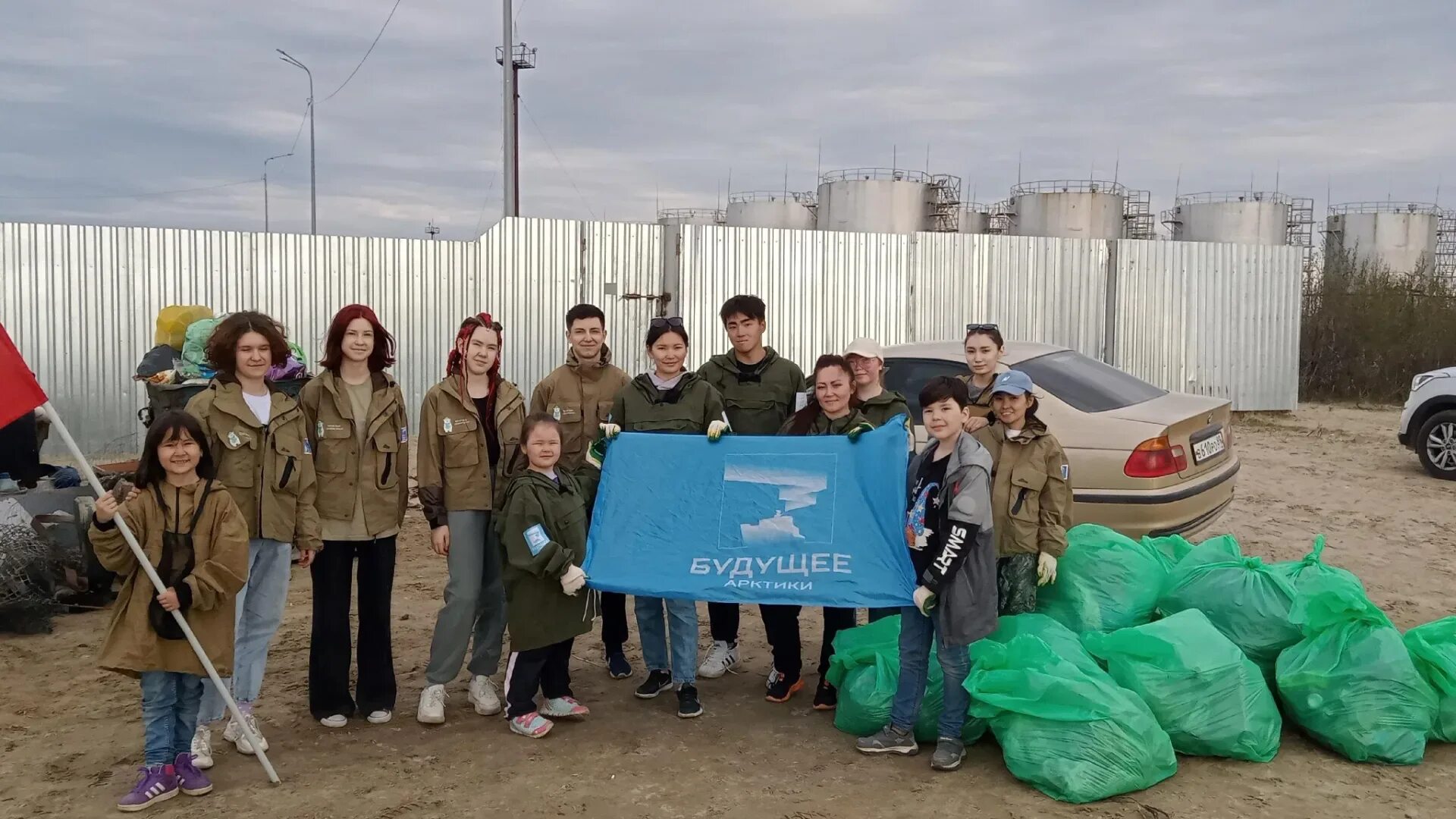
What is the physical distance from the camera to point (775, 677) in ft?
16.0

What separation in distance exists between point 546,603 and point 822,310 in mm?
11512

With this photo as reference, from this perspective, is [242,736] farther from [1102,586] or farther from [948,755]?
[1102,586]

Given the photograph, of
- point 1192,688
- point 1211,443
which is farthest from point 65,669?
point 1211,443

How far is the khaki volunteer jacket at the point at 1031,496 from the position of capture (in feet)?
14.4

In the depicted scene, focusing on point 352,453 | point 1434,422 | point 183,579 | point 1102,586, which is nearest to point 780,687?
point 1102,586

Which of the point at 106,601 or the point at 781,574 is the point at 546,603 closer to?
the point at 781,574

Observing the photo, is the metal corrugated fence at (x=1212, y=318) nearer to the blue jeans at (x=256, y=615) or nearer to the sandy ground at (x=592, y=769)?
the sandy ground at (x=592, y=769)

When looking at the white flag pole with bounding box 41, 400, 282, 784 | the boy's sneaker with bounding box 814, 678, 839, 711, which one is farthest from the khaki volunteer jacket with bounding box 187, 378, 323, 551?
the boy's sneaker with bounding box 814, 678, 839, 711

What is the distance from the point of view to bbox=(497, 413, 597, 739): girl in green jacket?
4.24 meters

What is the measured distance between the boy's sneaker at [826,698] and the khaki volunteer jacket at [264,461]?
7.33ft

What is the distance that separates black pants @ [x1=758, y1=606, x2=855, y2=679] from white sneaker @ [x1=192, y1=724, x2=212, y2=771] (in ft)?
7.66

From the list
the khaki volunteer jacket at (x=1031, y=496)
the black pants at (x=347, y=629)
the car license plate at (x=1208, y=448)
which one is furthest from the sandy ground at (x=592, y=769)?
the car license plate at (x=1208, y=448)

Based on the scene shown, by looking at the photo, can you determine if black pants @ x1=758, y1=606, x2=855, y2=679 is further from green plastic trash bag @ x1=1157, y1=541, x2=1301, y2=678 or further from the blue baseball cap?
green plastic trash bag @ x1=1157, y1=541, x2=1301, y2=678

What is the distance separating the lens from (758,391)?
503 cm
